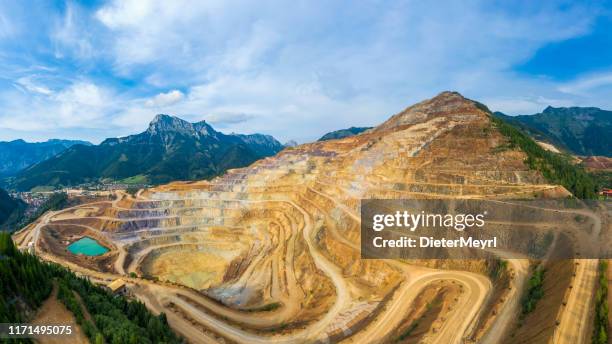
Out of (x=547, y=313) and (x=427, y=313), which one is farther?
(x=427, y=313)

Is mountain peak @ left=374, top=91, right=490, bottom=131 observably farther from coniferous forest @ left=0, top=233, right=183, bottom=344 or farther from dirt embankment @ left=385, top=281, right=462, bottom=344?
coniferous forest @ left=0, top=233, right=183, bottom=344

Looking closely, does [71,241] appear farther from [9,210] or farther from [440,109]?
[440,109]

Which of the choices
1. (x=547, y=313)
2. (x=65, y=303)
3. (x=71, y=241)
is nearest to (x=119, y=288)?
(x=65, y=303)

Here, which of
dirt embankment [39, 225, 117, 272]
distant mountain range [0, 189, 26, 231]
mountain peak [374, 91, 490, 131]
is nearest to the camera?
dirt embankment [39, 225, 117, 272]

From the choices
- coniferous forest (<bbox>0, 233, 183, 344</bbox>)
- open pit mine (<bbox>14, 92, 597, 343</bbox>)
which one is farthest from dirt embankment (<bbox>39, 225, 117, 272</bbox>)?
coniferous forest (<bbox>0, 233, 183, 344</bbox>)

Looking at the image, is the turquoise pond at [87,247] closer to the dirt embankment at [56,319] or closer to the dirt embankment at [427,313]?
the dirt embankment at [56,319]

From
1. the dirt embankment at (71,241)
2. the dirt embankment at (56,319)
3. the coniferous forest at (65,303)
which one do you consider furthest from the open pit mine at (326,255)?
the dirt embankment at (56,319)

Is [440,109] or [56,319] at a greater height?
[440,109]
